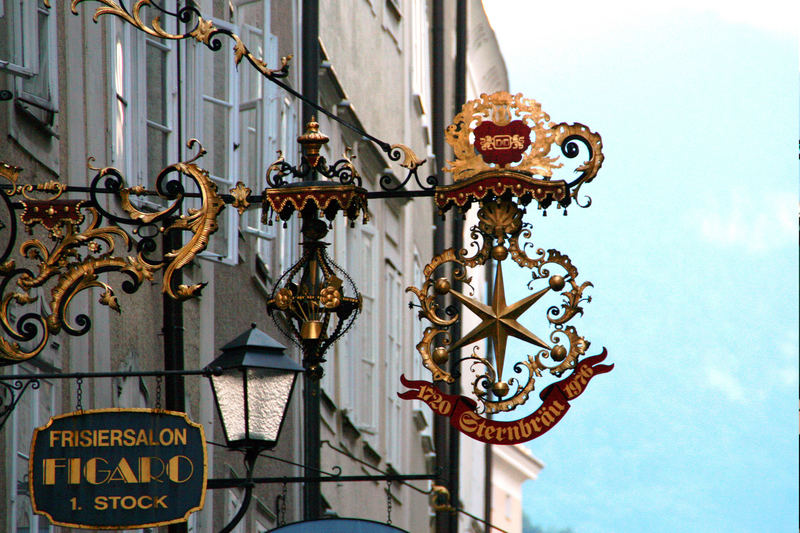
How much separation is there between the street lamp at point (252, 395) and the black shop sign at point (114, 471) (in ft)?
1.42

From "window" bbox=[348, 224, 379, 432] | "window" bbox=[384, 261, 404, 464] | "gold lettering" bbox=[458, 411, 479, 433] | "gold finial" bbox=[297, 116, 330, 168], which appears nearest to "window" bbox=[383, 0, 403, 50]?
"window" bbox=[384, 261, 404, 464]

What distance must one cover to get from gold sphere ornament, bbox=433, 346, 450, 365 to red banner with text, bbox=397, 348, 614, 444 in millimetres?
138

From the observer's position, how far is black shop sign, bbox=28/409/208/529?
7.13m

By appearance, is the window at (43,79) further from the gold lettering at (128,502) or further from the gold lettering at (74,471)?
the gold lettering at (128,502)

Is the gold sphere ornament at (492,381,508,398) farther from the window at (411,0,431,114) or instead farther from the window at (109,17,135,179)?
Answer: the window at (411,0,431,114)

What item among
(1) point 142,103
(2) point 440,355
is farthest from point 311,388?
(2) point 440,355

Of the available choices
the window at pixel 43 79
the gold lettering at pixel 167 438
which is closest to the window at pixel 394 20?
the window at pixel 43 79

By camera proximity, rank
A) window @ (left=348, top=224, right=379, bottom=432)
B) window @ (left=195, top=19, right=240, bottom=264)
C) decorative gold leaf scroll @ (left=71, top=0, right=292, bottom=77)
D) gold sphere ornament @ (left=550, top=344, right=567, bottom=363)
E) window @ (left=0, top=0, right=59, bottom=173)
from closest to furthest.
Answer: decorative gold leaf scroll @ (left=71, top=0, right=292, bottom=77)
gold sphere ornament @ (left=550, top=344, right=567, bottom=363)
window @ (left=0, top=0, right=59, bottom=173)
window @ (left=195, top=19, right=240, bottom=264)
window @ (left=348, top=224, right=379, bottom=432)

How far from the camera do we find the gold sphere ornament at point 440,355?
8.22 metres

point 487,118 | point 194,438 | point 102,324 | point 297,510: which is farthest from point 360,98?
point 194,438

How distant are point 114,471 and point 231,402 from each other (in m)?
0.69

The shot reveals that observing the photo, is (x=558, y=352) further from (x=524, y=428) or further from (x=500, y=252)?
(x=500, y=252)

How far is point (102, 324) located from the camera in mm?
10219

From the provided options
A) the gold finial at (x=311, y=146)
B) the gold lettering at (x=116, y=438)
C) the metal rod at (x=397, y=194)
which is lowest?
the gold lettering at (x=116, y=438)
